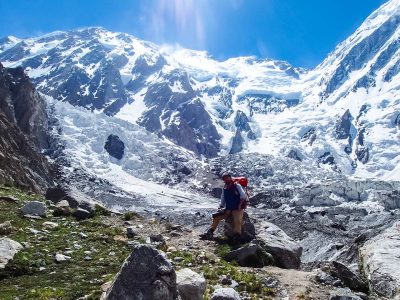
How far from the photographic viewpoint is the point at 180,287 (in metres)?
12.0

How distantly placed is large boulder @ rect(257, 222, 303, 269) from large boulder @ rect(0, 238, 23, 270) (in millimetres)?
9933

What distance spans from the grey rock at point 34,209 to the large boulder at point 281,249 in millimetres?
9437

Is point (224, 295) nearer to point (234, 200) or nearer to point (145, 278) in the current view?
point (145, 278)

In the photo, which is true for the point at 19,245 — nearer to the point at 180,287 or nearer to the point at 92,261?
the point at 92,261

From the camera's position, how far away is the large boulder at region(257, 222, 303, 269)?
21.2 meters

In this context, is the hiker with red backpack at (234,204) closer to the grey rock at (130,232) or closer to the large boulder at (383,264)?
the grey rock at (130,232)

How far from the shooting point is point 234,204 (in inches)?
897

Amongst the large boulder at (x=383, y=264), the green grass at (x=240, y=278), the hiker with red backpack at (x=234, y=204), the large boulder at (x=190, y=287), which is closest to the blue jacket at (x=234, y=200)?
the hiker with red backpack at (x=234, y=204)

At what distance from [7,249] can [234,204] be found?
1036 centimetres

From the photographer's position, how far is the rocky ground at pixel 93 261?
1387 cm

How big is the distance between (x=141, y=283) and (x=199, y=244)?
39.0 ft

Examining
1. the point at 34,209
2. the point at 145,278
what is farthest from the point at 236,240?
the point at 145,278

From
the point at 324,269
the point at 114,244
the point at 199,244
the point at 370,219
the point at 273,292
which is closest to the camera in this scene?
the point at 273,292

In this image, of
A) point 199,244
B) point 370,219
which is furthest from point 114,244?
point 370,219
